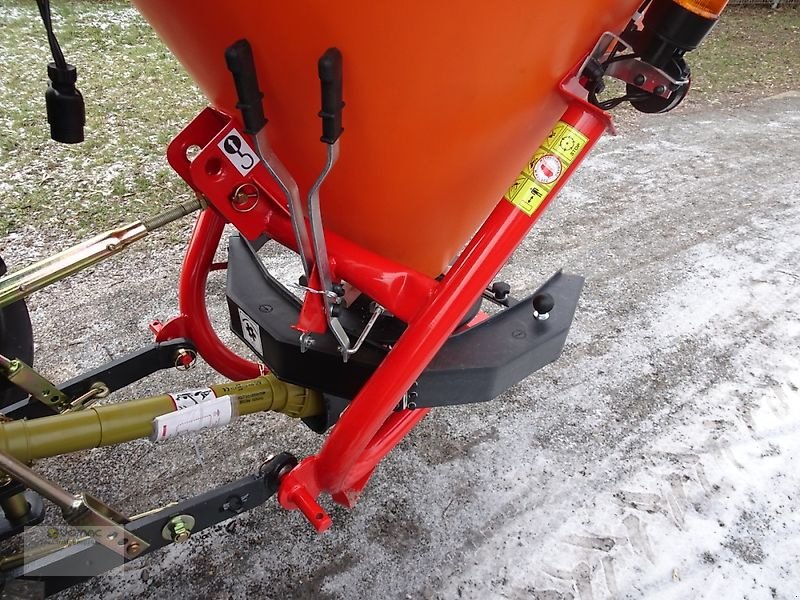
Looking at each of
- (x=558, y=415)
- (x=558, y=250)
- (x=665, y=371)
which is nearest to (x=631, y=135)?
(x=558, y=250)

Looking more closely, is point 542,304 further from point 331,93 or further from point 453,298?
point 331,93

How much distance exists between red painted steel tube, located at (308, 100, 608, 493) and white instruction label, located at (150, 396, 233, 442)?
1.03ft

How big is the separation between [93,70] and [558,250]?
3857mm

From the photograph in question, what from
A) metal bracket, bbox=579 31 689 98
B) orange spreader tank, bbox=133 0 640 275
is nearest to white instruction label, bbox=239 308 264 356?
orange spreader tank, bbox=133 0 640 275

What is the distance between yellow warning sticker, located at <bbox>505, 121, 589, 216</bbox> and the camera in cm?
138

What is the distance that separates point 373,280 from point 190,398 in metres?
0.49

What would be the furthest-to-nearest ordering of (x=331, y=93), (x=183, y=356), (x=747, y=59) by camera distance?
(x=747, y=59) < (x=183, y=356) < (x=331, y=93)

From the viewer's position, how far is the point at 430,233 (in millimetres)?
1565

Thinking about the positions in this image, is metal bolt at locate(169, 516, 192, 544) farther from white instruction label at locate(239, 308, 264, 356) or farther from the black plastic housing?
the black plastic housing

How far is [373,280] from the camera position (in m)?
1.45

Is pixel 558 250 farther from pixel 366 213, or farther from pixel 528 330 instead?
pixel 366 213

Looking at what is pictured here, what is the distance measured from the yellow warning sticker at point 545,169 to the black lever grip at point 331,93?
44cm

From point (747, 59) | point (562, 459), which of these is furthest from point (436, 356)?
point (747, 59)

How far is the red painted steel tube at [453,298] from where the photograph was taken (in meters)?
1.38
